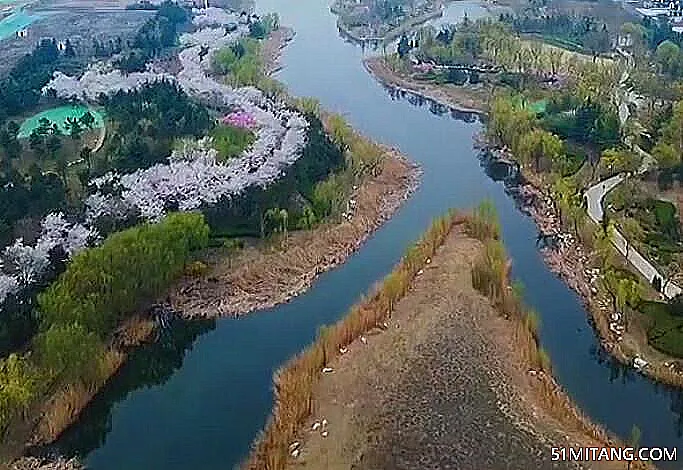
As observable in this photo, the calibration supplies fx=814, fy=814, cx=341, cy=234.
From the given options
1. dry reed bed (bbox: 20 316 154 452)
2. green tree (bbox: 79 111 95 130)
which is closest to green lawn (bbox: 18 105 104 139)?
green tree (bbox: 79 111 95 130)

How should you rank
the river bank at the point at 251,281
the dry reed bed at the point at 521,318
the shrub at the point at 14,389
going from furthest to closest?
the river bank at the point at 251,281 → the dry reed bed at the point at 521,318 → the shrub at the point at 14,389

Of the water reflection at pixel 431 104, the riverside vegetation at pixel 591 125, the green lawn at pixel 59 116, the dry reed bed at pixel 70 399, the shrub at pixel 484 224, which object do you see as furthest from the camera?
the water reflection at pixel 431 104

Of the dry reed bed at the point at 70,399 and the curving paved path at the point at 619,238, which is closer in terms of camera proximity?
the dry reed bed at the point at 70,399

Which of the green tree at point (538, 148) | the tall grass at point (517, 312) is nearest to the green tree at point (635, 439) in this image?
the tall grass at point (517, 312)

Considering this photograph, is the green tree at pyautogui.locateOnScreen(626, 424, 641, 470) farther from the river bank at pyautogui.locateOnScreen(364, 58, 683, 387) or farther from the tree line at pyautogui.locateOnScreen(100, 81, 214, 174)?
the tree line at pyautogui.locateOnScreen(100, 81, 214, 174)

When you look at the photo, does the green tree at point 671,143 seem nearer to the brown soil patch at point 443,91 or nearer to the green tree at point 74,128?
the brown soil patch at point 443,91

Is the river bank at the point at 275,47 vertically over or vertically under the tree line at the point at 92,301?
under

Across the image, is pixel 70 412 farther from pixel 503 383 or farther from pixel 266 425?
pixel 503 383
